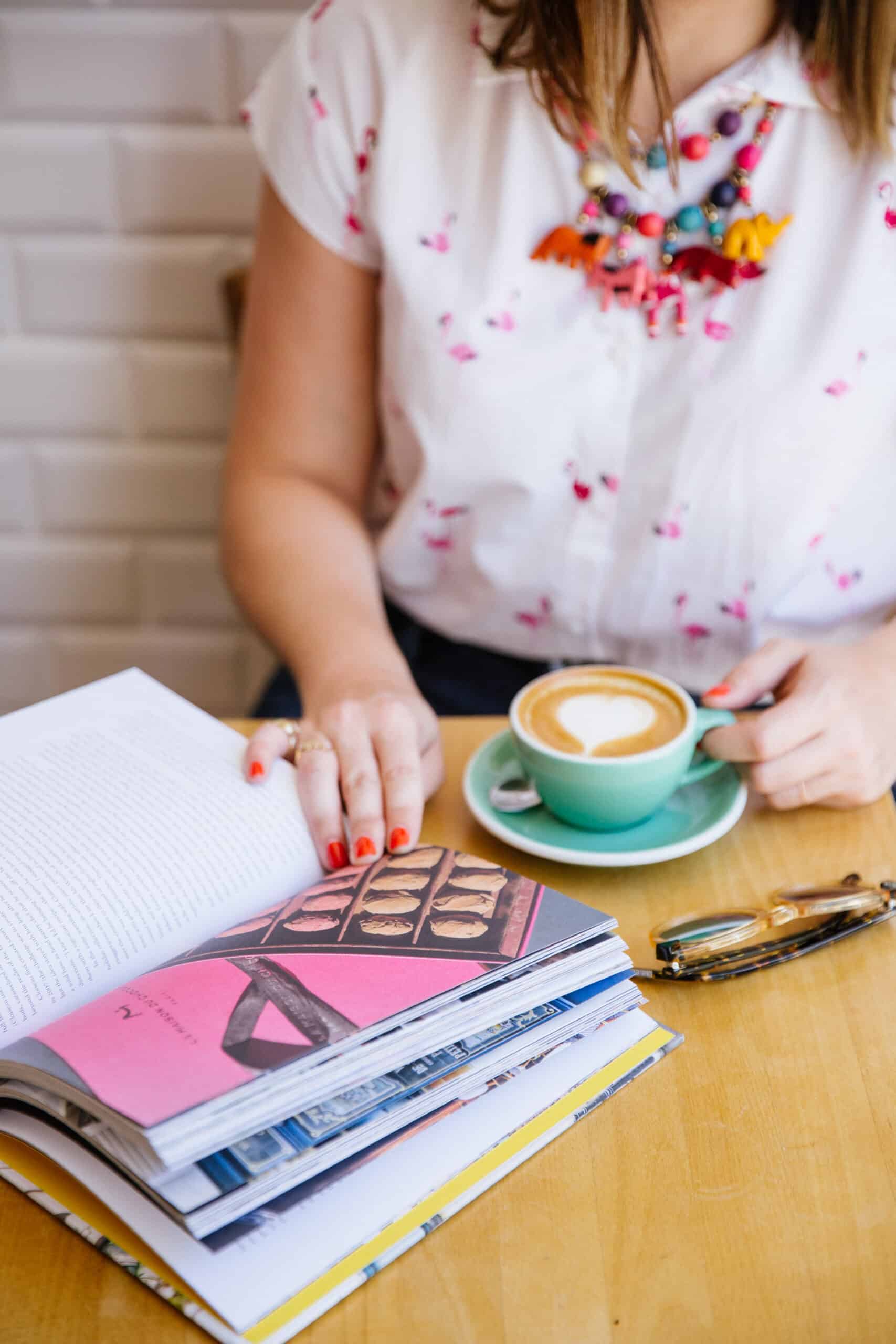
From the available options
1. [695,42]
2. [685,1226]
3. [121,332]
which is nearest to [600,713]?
[685,1226]

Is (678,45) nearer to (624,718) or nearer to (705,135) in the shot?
(705,135)

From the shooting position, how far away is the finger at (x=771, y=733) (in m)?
0.72

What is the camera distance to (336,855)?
0.66m

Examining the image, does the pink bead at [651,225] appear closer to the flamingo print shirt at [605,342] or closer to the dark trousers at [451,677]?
the flamingo print shirt at [605,342]

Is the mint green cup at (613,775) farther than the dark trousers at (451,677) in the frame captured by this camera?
No

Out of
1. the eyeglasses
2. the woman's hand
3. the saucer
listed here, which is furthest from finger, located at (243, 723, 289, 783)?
the eyeglasses

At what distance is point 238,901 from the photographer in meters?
0.61

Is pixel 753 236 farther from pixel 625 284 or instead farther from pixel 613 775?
pixel 613 775

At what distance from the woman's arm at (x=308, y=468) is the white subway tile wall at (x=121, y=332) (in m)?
0.36

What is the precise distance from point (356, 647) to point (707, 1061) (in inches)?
16.6

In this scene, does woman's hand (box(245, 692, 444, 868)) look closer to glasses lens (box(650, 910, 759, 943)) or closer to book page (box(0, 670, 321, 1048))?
book page (box(0, 670, 321, 1048))

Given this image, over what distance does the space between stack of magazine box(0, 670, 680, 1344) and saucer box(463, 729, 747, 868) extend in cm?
6

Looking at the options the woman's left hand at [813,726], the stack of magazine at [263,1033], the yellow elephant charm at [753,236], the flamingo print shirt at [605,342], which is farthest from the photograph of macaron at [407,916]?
the yellow elephant charm at [753,236]

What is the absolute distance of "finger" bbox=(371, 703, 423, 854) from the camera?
68 centimetres
